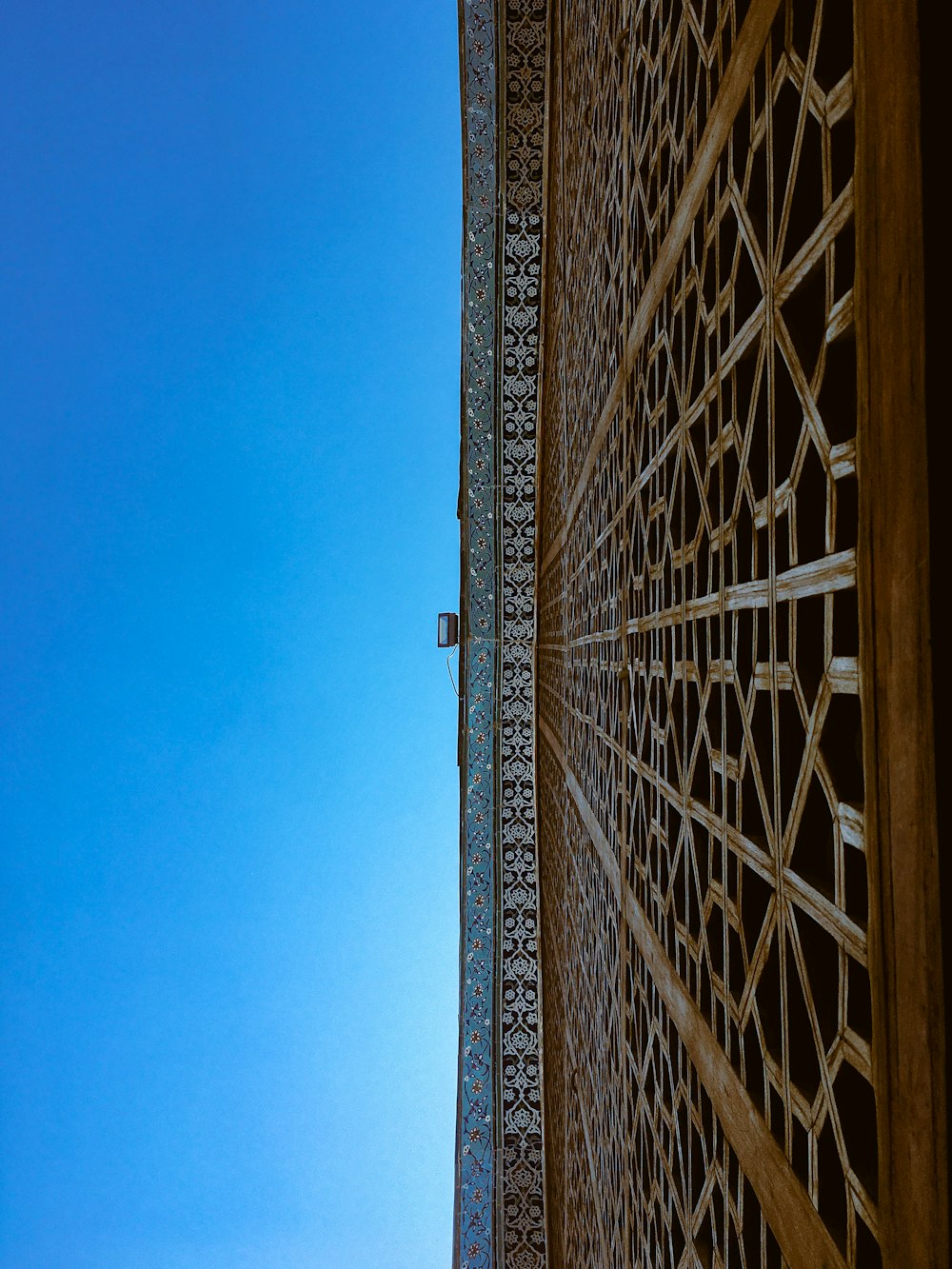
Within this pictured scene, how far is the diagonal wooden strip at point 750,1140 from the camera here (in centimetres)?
67

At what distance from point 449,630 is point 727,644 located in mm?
Result: 3387

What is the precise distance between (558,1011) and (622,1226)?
1.56m

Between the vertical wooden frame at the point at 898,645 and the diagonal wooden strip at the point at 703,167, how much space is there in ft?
0.99

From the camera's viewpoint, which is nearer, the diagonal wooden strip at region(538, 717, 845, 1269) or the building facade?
the building facade

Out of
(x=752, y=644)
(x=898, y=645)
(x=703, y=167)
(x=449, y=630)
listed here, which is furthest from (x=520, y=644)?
(x=898, y=645)

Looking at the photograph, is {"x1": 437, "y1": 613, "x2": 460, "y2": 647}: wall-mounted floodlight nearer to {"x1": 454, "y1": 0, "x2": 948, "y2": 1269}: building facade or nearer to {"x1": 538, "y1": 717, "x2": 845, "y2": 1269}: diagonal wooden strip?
{"x1": 454, "y1": 0, "x2": 948, "y2": 1269}: building facade

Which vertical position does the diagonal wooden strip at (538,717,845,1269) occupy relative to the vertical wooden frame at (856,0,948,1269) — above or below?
below

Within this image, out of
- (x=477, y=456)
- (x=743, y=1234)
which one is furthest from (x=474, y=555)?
(x=743, y=1234)

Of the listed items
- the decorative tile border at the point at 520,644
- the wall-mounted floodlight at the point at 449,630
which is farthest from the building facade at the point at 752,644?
the wall-mounted floodlight at the point at 449,630

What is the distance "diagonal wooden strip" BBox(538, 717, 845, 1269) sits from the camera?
0.67 meters

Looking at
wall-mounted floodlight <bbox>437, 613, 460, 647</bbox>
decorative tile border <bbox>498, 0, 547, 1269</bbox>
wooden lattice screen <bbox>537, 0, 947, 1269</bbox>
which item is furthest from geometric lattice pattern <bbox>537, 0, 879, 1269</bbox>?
wall-mounted floodlight <bbox>437, 613, 460, 647</bbox>

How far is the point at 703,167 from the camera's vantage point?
0.99 meters

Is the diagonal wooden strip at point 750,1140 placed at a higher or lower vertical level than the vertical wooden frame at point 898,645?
lower

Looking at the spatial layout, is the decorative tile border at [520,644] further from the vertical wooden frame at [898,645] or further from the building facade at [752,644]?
the vertical wooden frame at [898,645]
